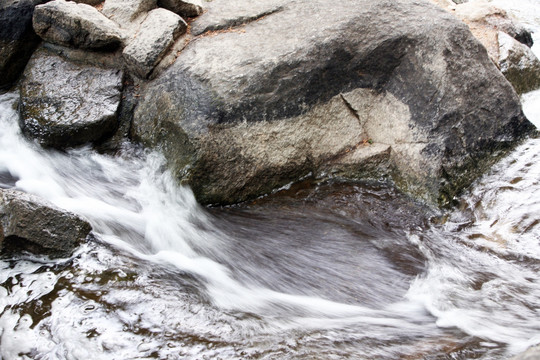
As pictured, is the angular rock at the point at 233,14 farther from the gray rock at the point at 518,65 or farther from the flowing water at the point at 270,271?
the gray rock at the point at 518,65

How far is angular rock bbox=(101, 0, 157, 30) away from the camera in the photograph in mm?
6289

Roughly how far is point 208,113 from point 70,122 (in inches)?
71.0

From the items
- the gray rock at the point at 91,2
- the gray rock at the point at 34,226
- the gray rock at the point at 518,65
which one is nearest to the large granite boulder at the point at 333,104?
the gray rock at the point at 34,226

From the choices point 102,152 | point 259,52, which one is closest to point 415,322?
point 259,52

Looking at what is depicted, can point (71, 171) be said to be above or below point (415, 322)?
above

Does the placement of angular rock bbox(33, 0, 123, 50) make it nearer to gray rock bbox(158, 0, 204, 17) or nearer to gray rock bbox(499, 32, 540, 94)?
gray rock bbox(158, 0, 204, 17)

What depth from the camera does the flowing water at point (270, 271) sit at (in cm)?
345

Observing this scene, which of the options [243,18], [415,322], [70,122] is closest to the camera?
[415,322]

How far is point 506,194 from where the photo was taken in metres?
5.35

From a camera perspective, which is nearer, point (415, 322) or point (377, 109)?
point (415, 322)

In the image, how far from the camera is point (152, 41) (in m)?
5.80

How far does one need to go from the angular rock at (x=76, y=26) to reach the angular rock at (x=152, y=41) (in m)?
0.32

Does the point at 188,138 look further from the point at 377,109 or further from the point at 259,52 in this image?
the point at 377,109

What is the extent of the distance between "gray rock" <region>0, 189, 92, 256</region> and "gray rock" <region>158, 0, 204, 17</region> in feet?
11.7
